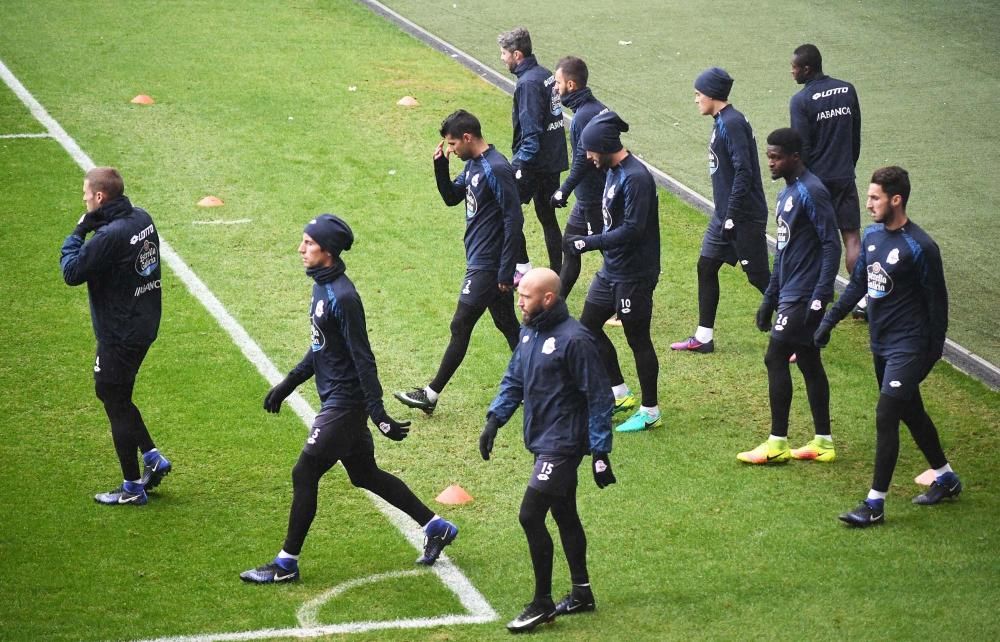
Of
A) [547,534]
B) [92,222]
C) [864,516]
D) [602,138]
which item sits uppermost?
[602,138]

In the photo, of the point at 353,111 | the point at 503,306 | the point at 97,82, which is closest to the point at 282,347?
the point at 503,306

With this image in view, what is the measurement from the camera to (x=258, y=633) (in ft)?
25.4

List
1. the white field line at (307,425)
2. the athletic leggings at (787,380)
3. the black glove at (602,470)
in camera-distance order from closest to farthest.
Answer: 1. the black glove at (602,470)
2. the white field line at (307,425)
3. the athletic leggings at (787,380)

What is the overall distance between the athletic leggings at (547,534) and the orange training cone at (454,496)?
178 centimetres

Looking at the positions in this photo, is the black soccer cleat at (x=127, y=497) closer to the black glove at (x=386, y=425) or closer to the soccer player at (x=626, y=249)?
the black glove at (x=386, y=425)

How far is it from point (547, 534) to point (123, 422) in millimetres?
3283

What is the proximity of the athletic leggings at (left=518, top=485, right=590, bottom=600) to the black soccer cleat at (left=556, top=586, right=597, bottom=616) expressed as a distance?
7cm

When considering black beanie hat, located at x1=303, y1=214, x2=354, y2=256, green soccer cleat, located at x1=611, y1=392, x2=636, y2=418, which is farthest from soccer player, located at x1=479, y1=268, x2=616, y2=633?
green soccer cleat, located at x1=611, y1=392, x2=636, y2=418

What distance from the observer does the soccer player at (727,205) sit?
11.7m

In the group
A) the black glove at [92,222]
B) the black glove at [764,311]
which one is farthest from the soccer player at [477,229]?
the black glove at [92,222]

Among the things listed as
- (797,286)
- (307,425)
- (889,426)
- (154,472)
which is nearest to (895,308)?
(889,426)

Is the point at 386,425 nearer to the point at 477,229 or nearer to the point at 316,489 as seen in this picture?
the point at 316,489

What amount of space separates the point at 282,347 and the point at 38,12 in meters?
14.2

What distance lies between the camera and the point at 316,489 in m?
8.32
